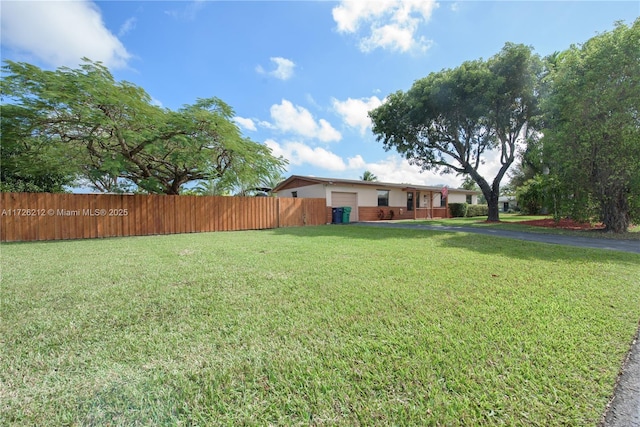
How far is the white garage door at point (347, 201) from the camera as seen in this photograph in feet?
57.1

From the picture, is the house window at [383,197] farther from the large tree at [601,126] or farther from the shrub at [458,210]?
the large tree at [601,126]

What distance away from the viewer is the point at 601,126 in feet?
26.6

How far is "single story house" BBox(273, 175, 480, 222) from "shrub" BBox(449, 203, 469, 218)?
0.66 meters

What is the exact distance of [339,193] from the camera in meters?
17.6

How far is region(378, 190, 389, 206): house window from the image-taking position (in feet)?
65.1

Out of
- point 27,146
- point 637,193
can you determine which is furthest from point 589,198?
point 27,146

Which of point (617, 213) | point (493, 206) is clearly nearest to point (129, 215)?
point (617, 213)

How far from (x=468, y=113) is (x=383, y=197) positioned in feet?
26.5

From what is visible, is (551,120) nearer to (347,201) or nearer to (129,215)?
(347,201)

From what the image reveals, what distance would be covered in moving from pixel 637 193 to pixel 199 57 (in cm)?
1640

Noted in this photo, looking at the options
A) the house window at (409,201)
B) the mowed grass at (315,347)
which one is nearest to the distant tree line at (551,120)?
the house window at (409,201)

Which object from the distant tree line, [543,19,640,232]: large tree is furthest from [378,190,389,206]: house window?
[543,19,640,232]: large tree

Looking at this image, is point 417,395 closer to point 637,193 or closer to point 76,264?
point 76,264

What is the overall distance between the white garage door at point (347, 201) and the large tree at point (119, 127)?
238 inches
